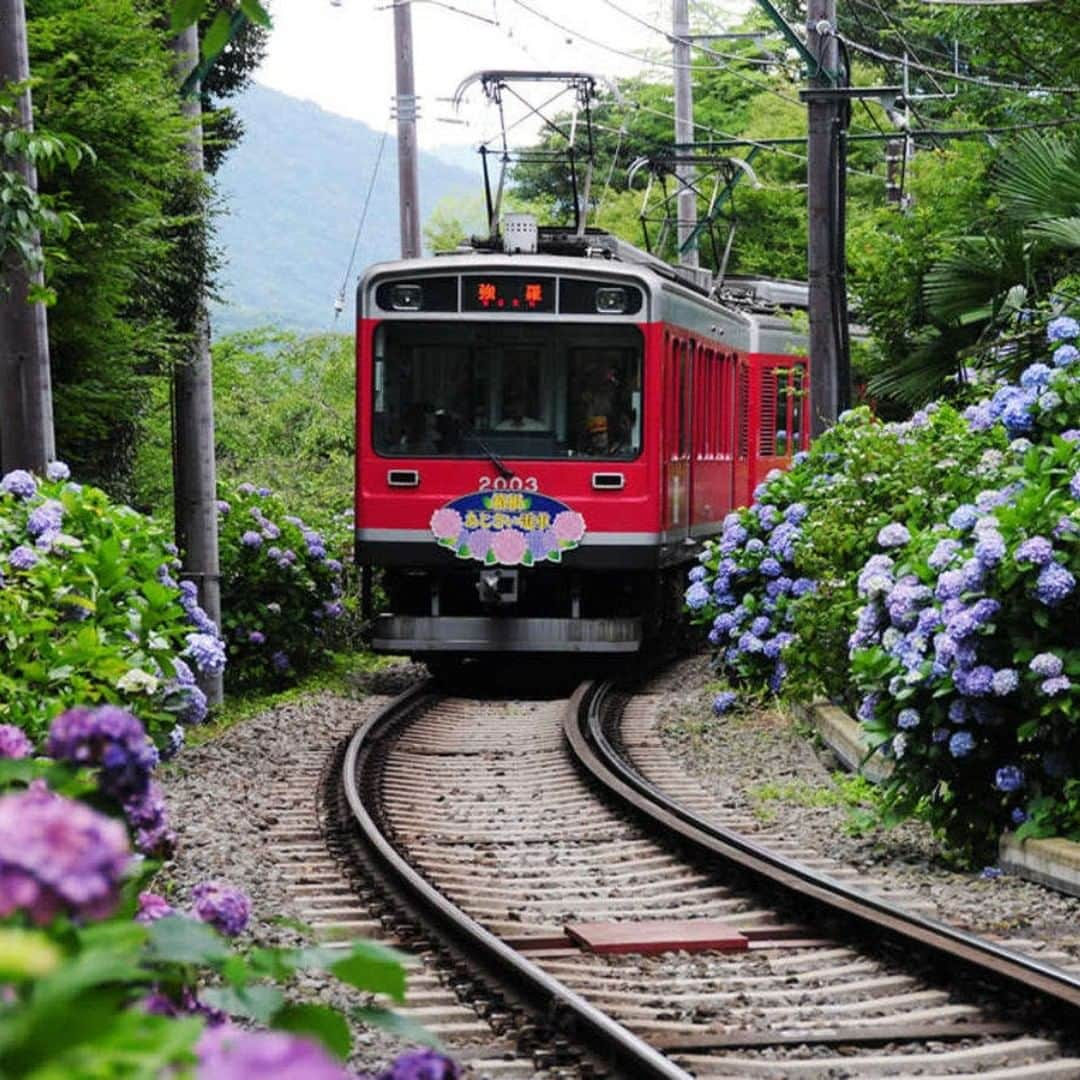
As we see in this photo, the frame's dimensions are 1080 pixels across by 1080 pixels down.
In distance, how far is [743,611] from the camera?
1572 cm

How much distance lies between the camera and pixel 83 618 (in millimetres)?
9031

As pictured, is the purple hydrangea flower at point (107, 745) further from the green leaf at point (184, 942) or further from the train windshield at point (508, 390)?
the train windshield at point (508, 390)

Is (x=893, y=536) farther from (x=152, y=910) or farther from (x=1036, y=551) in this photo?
(x=152, y=910)

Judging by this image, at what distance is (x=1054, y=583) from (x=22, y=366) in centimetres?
498

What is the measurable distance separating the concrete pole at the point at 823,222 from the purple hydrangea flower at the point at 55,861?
54.9 ft

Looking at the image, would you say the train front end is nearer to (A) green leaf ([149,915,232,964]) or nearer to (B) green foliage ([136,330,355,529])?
(B) green foliage ([136,330,355,529])

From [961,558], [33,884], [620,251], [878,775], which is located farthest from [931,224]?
[33,884]

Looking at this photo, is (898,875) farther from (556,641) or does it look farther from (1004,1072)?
(556,641)

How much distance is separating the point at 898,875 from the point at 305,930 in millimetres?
6160

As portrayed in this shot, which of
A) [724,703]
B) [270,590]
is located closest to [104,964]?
[724,703]

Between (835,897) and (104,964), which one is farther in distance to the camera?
(835,897)

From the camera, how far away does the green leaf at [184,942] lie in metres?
2.47

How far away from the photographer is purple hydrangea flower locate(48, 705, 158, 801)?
8.10 ft

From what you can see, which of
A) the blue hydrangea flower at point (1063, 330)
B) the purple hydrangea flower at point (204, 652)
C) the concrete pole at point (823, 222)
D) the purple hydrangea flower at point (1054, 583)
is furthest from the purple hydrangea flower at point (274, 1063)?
the concrete pole at point (823, 222)
